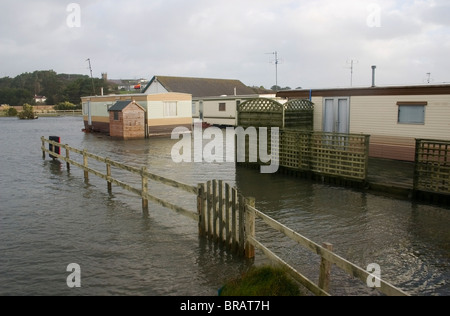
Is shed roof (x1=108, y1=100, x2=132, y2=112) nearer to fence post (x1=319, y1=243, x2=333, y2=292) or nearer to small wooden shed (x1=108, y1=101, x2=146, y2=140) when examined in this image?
small wooden shed (x1=108, y1=101, x2=146, y2=140)

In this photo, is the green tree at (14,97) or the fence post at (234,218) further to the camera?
the green tree at (14,97)

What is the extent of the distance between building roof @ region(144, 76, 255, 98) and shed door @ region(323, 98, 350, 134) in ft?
105

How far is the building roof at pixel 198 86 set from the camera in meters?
49.2

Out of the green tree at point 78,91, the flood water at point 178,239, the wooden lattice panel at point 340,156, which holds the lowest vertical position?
the flood water at point 178,239

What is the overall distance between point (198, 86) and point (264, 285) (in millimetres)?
47782

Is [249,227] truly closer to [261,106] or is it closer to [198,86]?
[261,106]

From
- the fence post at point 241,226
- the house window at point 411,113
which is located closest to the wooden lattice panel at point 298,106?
the house window at point 411,113

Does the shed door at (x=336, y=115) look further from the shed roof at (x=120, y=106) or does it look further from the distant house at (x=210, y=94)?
the shed roof at (x=120, y=106)

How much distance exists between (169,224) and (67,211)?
324cm

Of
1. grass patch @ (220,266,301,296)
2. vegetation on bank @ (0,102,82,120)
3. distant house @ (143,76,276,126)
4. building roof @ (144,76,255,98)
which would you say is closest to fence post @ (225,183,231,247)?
grass patch @ (220,266,301,296)

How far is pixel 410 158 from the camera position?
52.8 ft

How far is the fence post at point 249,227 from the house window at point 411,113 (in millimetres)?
11289

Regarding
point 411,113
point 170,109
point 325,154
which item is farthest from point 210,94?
point 325,154
